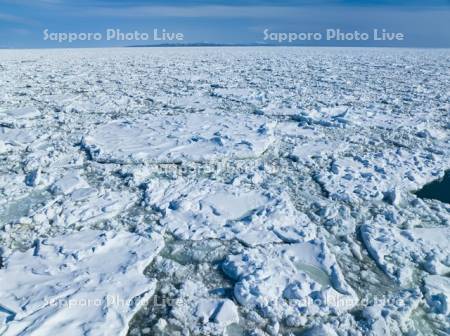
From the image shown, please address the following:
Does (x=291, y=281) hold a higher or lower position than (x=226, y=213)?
lower

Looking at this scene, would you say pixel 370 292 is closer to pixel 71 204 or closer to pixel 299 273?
pixel 299 273

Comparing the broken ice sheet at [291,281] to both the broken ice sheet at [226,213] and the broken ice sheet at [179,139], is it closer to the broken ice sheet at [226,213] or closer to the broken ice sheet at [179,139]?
the broken ice sheet at [226,213]

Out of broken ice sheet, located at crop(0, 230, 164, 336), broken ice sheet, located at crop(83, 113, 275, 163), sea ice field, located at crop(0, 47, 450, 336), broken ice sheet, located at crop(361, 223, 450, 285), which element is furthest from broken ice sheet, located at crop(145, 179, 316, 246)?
broken ice sheet, located at crop(83, 113, 275, 163)

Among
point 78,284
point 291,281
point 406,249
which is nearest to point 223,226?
point 291,281

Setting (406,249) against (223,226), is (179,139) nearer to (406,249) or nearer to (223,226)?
(223,226)

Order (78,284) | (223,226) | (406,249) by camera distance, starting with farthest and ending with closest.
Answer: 1. (223,226)
2. (406,249)
3. (78,284)

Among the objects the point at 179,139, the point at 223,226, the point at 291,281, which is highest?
the point at 179,139

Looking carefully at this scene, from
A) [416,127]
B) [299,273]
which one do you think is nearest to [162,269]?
[299,273]

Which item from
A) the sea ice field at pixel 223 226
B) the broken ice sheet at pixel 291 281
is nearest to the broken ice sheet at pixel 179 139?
the sea ice field at pixel 223 226

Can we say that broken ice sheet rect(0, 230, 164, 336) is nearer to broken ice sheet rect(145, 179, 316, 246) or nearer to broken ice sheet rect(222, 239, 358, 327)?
broken ice sheet rect(145, 179, 316, 246)
